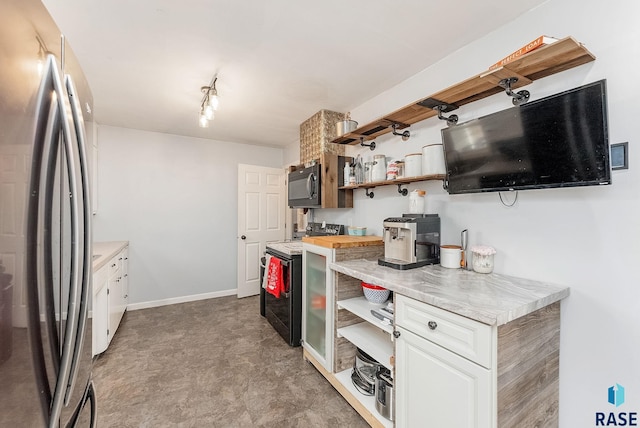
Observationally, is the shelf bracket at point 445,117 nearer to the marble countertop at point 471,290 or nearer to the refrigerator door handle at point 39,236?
the marble countertop at point 471,290

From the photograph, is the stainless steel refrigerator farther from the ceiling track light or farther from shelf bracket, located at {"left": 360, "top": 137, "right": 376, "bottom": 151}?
shelf bracket, located at {"left": 360, "top": 137, "right": 376, "bottom": 151}

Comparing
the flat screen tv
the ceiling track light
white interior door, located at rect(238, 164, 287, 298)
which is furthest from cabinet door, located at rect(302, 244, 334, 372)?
white interior door, located at rect(238, 164, 287, 298)

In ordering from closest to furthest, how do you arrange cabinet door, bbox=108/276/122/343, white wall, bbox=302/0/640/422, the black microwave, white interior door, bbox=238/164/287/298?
white wall, bbox=302/0/640/422, cabinet door, bbox=108/276/122/343, the black microwave, white interior door, bbox=238/164/287/298

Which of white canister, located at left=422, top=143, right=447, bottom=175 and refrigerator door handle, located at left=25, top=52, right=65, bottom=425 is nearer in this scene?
refrigerator door handle, located at left=25, top=52, right=65, bottom=425

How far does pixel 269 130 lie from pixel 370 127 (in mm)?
1845

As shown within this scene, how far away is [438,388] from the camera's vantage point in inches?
49.1

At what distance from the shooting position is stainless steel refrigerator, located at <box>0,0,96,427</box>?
53 centimetres

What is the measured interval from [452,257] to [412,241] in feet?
0.90

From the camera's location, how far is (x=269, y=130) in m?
3.71

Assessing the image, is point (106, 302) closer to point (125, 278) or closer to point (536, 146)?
point (125, 278)

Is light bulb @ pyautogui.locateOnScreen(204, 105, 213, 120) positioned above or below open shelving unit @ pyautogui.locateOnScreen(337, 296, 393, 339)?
above

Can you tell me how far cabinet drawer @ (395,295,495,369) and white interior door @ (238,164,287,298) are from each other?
10.2 ft

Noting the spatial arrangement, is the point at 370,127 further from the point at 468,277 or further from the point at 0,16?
the point at 0,16

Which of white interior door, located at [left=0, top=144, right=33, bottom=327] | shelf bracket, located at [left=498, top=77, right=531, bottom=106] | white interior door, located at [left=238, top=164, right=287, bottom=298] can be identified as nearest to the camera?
white interior door, located at [left=0, top=144, right=33, bottom=327]
